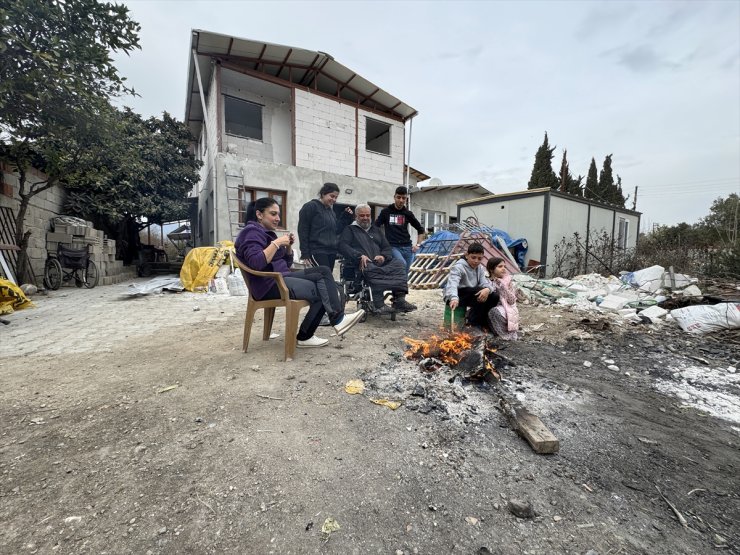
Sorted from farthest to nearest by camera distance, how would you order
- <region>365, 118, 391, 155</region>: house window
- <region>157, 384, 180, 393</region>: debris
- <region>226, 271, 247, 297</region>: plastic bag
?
<region>365, 118, 391, 155</region>: house window
<region>226, 271, 247, 297</region>: plastic bag
<region>157, 384, 180, 393</region>: debris

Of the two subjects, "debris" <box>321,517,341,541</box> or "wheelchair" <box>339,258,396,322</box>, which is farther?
"wheelchair" <box>339,258,396,322</box>

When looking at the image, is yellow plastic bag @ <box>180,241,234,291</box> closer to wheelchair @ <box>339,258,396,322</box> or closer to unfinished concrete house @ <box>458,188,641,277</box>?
wheelchair @ <box>339,258,396,322</box>

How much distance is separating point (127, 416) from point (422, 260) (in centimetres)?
745

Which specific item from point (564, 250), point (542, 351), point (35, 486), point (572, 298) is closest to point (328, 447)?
point (35, 486)

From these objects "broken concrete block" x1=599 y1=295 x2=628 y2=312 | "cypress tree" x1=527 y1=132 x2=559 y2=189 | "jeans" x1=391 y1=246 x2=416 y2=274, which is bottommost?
"broken concrete block" x1=599 y1=295 x2=628 y2=312

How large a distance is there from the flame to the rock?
54.3 inches

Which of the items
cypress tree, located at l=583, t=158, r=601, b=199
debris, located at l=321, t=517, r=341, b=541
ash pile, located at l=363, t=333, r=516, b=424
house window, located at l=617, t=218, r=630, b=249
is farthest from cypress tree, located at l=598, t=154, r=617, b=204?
debris, located at l=321, t=517, r=341, b=541

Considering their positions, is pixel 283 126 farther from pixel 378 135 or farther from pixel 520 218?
pixel 520 218

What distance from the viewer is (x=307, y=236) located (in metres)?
4.04

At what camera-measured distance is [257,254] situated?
268cm

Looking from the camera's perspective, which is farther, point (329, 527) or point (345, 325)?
point (345, 325)

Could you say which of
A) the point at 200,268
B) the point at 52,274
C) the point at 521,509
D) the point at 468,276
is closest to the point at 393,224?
the point at 468,276

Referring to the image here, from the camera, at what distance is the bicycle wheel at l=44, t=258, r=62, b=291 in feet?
23.5

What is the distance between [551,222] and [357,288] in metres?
7.87
